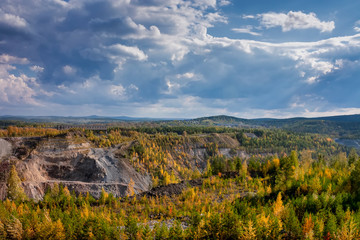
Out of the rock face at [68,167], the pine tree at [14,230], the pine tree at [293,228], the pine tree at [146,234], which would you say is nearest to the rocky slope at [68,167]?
the rock face at [68,167]

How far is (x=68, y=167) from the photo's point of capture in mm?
120125

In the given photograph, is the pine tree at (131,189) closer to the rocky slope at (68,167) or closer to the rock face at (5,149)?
the rocky slope at (68,167)

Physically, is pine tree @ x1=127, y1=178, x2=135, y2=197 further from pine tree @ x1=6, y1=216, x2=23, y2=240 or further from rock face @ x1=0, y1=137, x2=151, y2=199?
pine tree @ x1=6, y1=216, x2=23, y2=240

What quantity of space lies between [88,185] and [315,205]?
100008mm

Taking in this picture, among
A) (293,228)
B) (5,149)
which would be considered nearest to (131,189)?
(5,149)

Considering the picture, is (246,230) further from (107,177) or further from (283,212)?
(107,177)

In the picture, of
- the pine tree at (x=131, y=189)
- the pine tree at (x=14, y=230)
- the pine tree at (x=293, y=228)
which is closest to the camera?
the pine tree at (x=293, y=228)

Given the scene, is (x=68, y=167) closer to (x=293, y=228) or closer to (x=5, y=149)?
(x=5, y=149)

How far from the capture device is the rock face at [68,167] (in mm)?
99812

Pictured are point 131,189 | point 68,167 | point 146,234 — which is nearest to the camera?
point 146,234

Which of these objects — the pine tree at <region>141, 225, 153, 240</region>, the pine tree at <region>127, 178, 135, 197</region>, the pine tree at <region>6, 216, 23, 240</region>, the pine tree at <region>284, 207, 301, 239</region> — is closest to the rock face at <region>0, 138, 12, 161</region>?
the pine tree at <region>127, 178, 135, 197</region>

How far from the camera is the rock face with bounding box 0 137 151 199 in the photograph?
327 feet

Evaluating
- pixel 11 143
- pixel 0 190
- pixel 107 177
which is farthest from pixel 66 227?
pixel 11 143

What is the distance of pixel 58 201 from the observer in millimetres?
49344
